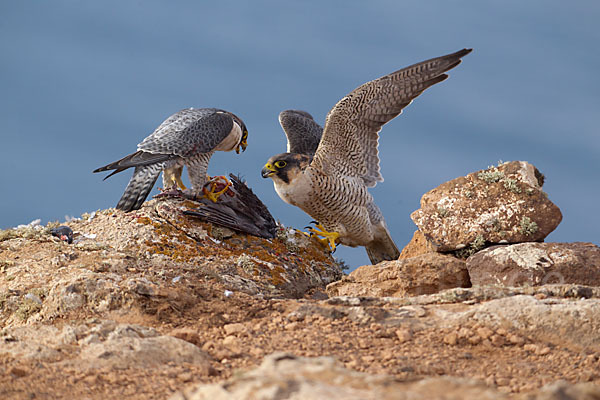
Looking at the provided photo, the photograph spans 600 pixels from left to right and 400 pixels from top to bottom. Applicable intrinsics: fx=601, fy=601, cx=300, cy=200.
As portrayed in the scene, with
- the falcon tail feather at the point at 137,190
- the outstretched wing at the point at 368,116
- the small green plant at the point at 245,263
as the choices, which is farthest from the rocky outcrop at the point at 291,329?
the outstretched wing at the point at 368,116

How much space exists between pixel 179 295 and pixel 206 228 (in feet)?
9.82

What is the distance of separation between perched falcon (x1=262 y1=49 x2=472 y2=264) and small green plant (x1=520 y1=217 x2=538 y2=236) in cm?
210

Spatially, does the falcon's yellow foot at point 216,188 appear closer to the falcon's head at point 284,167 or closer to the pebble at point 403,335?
the falcon's head at point 284,167

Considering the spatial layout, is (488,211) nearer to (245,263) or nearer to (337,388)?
(245,263)

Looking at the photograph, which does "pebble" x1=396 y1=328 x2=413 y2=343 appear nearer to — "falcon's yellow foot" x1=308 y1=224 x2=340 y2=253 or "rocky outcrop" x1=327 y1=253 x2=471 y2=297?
"rocky outcrop" x1=327 y1=253 x2=471 y2=297

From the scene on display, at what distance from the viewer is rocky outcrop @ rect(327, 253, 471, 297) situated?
6.23 metres

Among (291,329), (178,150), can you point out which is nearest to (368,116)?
(178,150)

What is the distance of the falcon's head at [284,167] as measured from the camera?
26.6 feet

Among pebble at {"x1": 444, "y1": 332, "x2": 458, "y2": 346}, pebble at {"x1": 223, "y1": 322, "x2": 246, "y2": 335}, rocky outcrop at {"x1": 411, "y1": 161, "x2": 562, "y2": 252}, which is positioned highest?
rocky outcrop at {"x1": 411, "y1": 161, "x2": 562, "y2": 252}

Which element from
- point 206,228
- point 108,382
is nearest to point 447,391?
point 108,382

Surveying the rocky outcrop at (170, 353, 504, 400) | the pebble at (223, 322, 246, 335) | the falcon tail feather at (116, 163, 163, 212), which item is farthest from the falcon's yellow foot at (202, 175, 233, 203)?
the rocky outcrop at (170, 353, 504, 400)

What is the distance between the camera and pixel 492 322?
13.5 feet

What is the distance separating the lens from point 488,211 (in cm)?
684

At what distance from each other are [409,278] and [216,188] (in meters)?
3.36
